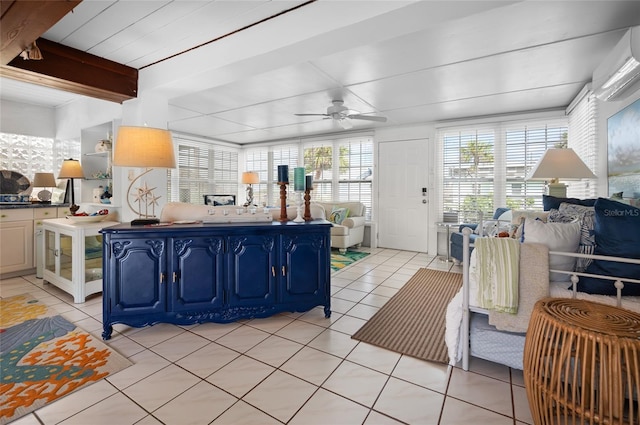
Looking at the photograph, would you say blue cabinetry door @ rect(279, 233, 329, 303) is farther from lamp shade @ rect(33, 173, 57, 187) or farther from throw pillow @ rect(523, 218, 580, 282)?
lamp shade @ rect(33, 173, 57, 187)

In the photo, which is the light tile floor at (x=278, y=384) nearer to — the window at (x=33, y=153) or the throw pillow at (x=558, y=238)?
the throw pillow at (x=558, y=238)

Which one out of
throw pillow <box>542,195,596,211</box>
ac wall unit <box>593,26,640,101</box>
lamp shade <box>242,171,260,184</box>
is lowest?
throw pillow <box>542,195,596,211</box>

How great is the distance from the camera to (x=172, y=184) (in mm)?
6684

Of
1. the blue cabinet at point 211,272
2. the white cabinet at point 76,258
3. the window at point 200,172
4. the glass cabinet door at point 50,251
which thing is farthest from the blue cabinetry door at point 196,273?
the window at point 200,172

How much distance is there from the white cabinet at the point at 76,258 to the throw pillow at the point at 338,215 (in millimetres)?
3913

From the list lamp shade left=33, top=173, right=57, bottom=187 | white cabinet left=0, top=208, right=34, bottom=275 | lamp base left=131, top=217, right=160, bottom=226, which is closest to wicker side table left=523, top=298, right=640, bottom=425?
lamp base left=131, top=217, right=160, bottom=226

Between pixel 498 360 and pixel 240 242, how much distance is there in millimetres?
2078

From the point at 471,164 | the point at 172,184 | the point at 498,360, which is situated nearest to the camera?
the point at 498,360

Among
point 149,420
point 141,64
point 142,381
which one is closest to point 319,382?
point 149,420

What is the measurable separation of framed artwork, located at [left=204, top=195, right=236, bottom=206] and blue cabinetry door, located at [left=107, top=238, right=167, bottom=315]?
4.91 m

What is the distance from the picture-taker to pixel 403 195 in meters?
6.07

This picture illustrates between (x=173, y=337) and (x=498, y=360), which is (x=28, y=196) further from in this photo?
(x=498, y=360)

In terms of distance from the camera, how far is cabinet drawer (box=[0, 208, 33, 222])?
3811mm

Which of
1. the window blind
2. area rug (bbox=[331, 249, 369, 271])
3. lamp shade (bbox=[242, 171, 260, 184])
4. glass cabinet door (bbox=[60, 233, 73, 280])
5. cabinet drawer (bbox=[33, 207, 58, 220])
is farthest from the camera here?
lamp shade (bbox=[242, 171, 260, 184])
